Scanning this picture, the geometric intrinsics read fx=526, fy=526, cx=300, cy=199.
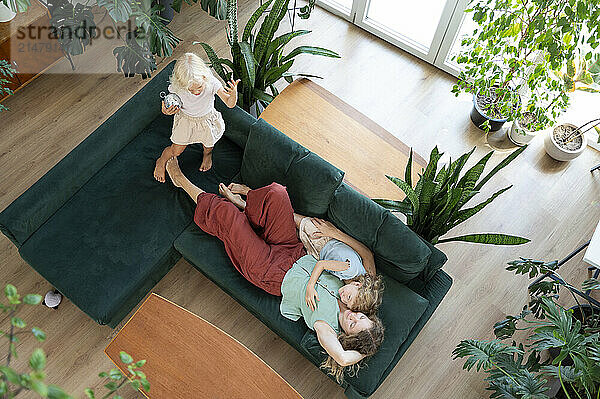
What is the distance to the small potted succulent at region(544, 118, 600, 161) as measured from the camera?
338cm

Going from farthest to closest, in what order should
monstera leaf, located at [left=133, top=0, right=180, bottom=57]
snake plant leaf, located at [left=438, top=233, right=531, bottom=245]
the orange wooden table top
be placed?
monstera leaf, located at [left=133, top=0, right=180, bottom=57] < the orange wooden table top < snake plant leaf, located at [left=438, top=233, right=531, bottom=245]

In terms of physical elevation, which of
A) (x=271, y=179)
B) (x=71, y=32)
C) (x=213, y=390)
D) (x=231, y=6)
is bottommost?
(x=213, y=390)

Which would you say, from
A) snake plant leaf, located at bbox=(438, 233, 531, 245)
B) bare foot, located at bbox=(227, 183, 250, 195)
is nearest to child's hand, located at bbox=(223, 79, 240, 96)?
bare foot, located at bbox=(227, 183, 250, 195)

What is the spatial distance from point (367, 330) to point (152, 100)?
5.56 ft

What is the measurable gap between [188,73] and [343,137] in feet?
3.19

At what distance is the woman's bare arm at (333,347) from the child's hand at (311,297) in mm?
74

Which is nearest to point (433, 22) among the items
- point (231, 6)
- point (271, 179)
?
point (231, 6)

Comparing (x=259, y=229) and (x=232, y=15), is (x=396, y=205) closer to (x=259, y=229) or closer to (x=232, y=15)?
(x=259, y=229)

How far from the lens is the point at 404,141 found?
3525 millimetres

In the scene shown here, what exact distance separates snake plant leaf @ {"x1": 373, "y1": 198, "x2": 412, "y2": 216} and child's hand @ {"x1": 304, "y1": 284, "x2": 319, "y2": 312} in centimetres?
57

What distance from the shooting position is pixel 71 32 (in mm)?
3152

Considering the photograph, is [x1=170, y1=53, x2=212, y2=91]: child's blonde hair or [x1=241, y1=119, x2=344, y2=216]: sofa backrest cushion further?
[x1=241, y1=119, x2=344, y2=216]: sofa backrest cushion

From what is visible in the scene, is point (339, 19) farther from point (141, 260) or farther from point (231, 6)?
point (141, 260)

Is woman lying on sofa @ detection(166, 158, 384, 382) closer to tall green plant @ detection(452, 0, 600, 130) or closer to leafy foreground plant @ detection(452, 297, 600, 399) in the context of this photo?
leafy foreground plant @ detection(452, 297, 600, 399)
